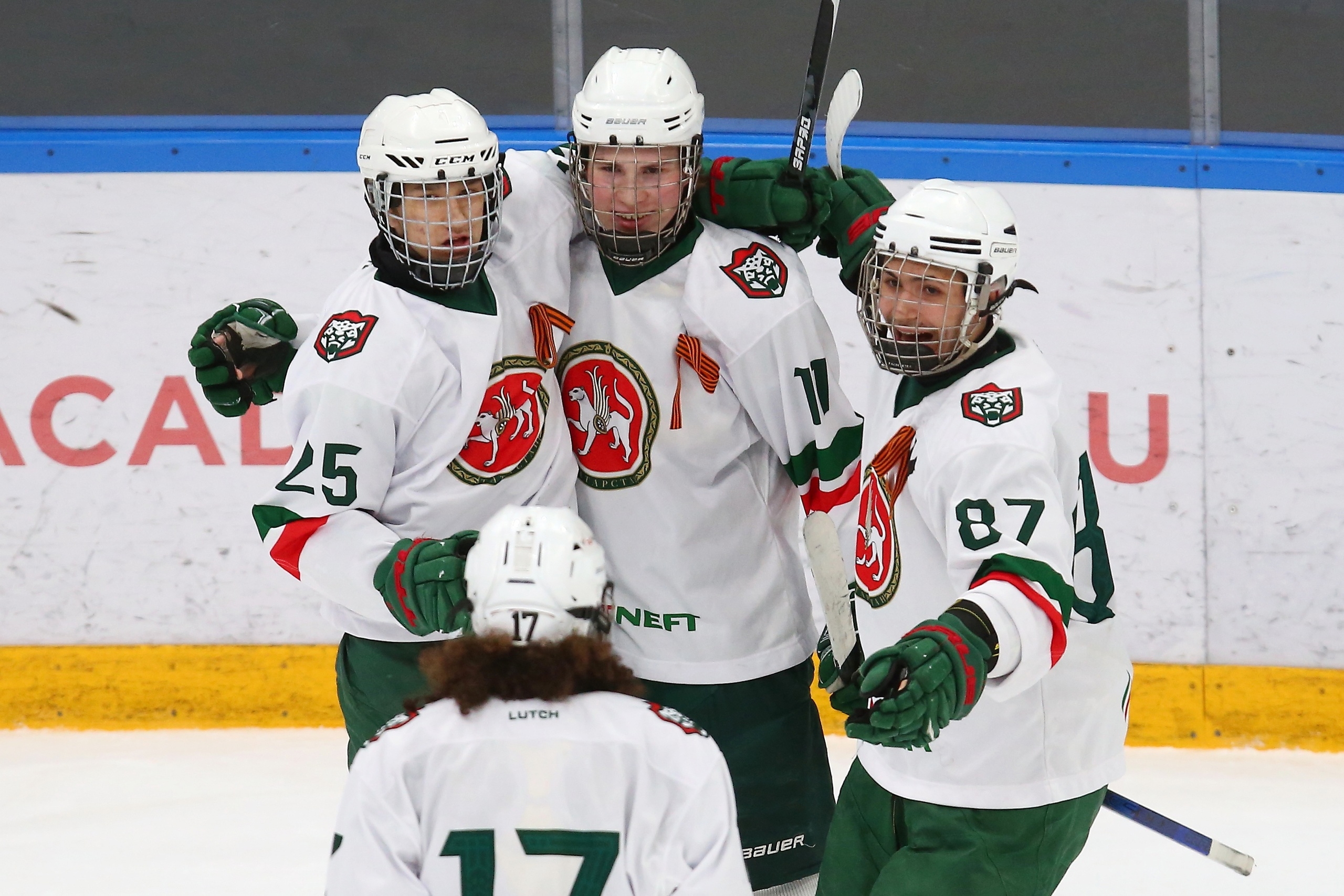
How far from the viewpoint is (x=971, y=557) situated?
1718 mm

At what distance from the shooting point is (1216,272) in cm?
366

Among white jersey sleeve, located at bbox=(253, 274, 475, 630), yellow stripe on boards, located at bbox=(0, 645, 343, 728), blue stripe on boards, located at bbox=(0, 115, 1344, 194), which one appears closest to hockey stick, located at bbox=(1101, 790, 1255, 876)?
white jersey sleeve, located at bbox=(253, 274, 475, 630)

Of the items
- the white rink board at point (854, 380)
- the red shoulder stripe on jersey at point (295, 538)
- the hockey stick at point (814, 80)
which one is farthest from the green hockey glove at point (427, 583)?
the white rink board at point (854, 380)

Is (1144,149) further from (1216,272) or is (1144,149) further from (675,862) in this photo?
(675,862)

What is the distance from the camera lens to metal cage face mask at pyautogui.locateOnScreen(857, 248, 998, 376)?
1851mm

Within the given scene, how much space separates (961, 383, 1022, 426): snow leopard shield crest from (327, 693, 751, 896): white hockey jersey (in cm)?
55

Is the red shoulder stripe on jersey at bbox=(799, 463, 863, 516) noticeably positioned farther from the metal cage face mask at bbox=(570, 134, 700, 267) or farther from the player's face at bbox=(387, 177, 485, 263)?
the player's face at bbox=(387, 177, 485, 263)

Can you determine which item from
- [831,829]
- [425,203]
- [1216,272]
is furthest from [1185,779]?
[425,203]

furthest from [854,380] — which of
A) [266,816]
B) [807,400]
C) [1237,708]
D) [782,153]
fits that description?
[266,816]

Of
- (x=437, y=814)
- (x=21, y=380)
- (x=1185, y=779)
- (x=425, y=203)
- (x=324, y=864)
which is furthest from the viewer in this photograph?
(x=21, y=380)

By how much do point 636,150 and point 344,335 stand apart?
46cm

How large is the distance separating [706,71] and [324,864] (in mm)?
2047

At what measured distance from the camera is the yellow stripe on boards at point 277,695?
3.68m

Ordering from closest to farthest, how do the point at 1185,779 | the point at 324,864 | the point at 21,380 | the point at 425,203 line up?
the point at 425,203
the point at 324,864
the point at 1185,779
the point at 21,380
